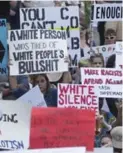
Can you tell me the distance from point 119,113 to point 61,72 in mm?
238

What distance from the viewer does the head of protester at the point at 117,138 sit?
60.7 inches

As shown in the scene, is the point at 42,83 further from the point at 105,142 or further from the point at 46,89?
the point at 105,142

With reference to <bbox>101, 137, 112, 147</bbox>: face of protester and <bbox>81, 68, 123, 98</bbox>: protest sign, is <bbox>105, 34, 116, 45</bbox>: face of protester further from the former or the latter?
<bbox>101, 137, 112, 147</bbox>: face of protester

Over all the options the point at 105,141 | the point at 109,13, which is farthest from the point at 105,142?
the point at 109,13

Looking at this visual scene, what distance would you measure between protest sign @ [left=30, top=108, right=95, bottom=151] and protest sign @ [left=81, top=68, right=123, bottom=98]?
13 centimetres

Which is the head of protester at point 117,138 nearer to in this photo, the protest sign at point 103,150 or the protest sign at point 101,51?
the protest sign at point 103,150

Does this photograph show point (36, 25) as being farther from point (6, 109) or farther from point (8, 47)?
point (6, 109)

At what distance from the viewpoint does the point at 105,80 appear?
5.07 feet

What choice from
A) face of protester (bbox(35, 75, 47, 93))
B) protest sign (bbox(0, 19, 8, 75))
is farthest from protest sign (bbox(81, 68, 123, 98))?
protest sign (bbox(0, 19, 8, 75))

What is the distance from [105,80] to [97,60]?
0.23 ft

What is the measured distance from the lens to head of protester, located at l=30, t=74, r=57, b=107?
1521mm

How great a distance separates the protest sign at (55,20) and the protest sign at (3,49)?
0.06m

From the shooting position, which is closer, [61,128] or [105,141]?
[61,128]

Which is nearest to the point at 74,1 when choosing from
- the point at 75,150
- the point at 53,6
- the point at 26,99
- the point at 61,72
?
the point at 53,6
